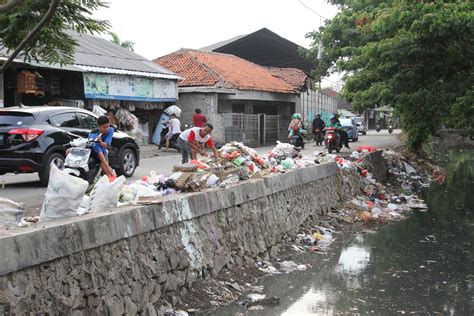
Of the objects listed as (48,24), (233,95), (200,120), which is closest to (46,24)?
(48,24)

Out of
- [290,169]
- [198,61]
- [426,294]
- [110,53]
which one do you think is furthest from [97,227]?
[198,61]

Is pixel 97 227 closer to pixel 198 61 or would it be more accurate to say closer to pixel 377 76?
pixel 377 76

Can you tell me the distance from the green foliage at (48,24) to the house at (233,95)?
771 inches

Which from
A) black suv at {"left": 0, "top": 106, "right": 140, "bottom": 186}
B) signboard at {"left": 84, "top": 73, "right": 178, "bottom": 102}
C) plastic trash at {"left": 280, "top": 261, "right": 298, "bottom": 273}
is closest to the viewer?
plastic trash at {"left": 280, "top": 261, "right": 298, "bottom": 273}

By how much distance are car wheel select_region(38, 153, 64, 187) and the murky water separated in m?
4.85

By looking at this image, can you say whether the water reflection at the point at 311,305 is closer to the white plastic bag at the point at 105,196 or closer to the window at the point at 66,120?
the white plastic bag at the point at 105,196

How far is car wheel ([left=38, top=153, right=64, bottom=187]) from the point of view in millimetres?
10367

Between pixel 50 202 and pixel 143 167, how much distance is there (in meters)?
10.1

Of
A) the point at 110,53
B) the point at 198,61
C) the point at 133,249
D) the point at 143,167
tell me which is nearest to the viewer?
the point at 133,249

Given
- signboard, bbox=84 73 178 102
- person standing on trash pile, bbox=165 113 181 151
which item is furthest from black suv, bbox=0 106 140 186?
person standing on trash pile, bbox=165 113 181 151

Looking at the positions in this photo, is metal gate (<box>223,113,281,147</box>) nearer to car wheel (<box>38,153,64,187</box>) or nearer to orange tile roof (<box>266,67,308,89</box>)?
orange tile roof (<box>266,67,308,89</box>)

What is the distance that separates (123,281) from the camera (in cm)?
544

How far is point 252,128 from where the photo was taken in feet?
90.7

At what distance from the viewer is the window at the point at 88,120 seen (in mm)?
11575
